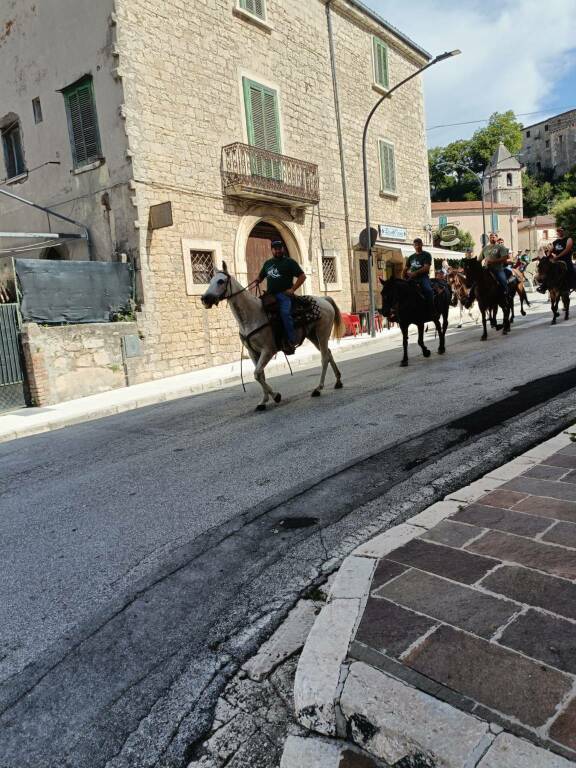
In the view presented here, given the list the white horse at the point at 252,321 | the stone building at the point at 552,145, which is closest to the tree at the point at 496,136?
the stone building at the point at 552,145

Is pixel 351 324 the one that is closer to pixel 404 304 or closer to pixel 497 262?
pixel 497 262

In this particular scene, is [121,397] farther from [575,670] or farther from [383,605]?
[575,670]

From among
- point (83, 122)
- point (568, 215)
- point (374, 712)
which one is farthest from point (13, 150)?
point (568, 215)

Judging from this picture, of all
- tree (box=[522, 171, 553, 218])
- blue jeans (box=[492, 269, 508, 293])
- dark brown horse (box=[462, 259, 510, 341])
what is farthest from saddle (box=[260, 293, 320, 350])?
tree (box=[522, 171, 553, 218])

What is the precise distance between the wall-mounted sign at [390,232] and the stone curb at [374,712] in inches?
810

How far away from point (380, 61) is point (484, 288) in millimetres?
14731

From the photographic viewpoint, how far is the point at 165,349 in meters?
13.8

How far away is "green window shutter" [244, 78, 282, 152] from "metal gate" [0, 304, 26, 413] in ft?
29.7

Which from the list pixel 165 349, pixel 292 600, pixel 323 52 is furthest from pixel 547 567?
pixel 323 52

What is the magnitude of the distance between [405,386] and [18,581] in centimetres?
598

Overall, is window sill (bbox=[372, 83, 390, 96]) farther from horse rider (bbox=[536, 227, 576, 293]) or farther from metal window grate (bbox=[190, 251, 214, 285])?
metal window grate (bbox=[190, 251, 214, 285])

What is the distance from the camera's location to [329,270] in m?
19.9

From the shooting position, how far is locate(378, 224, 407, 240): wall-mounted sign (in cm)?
2163

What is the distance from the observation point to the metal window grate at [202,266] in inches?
579
